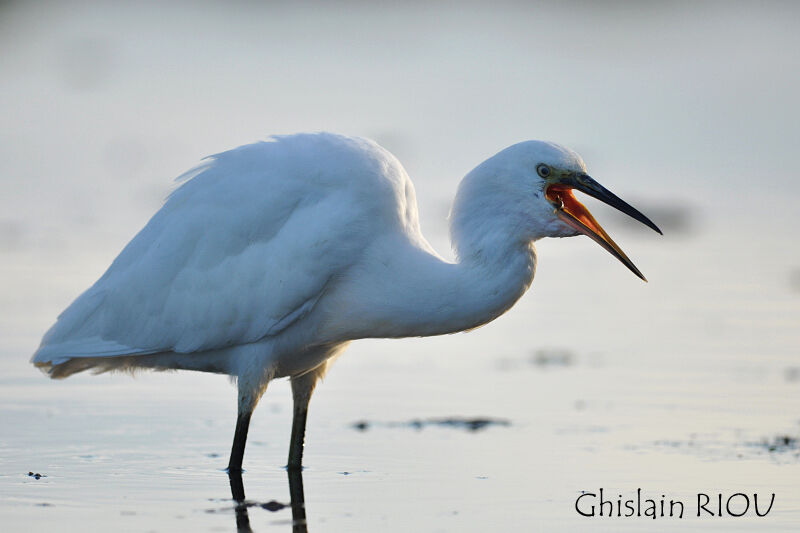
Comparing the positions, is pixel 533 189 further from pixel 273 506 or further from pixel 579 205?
pixel 273 506

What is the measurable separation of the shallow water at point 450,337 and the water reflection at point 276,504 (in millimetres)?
46

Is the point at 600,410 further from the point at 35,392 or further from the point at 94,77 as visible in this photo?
the point at 94,77

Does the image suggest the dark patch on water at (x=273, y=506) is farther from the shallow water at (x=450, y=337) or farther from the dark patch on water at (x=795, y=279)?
the dark patch on water at (x=795, y=279)

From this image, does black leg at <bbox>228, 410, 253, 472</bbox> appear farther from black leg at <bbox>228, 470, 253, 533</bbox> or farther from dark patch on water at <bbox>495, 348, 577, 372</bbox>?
dark patch on water at <bbox>495, 348, 577, 372</bbox>

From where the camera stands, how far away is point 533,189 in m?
7.08

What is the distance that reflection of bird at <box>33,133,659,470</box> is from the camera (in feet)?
23.5

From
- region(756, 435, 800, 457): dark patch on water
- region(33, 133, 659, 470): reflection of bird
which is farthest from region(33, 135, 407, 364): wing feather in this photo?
region(756, 435, 800, 457): dark patch on water

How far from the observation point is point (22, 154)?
62.2ft

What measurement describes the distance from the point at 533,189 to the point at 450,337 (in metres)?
4.46

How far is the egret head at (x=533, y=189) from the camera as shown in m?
7.09

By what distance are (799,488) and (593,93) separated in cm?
1744

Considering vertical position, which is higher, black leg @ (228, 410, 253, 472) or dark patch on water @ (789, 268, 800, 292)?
dark patch on water @ (789, 268, 800, 292)

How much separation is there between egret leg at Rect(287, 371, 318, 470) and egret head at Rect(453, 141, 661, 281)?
1557 millimetres

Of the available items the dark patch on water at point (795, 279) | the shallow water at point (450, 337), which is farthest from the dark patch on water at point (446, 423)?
the dark patch on water at point (795, 279)
